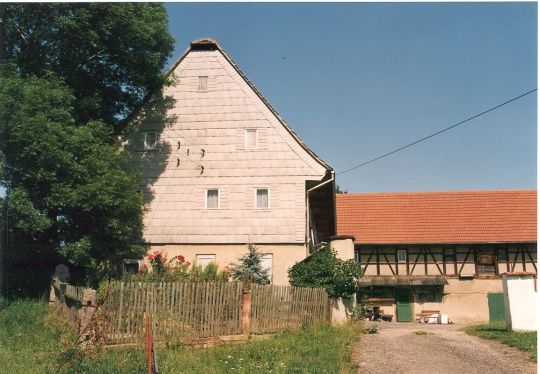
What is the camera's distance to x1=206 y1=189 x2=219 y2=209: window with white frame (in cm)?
2020

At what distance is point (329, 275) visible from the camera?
1808 centimetres

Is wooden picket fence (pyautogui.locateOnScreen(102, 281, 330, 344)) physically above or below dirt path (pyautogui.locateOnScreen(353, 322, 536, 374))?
above

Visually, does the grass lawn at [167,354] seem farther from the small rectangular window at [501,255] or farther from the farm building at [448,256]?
the small rectangular window at [501,255]

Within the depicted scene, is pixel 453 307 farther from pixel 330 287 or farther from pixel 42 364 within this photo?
pixel 42 364

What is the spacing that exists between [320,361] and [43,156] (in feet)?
32.5

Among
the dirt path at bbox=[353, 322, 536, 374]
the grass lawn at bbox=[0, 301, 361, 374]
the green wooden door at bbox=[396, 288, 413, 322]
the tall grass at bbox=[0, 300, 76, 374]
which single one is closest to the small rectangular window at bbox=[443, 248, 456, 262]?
the green wooden door at bbox=[396, 288, 413, 322]

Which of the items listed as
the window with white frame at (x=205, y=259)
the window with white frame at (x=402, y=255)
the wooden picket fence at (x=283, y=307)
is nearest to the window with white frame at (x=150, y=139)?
the window with white frame at (x=205, y=259)

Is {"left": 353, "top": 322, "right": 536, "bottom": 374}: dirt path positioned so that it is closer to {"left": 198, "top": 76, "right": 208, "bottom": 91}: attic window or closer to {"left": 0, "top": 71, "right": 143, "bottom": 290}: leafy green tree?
{"left": 0, "top": 71, "right": 143, "bottom": 290}: leafy green tree

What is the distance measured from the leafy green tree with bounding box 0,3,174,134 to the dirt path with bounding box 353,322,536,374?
12445 mm


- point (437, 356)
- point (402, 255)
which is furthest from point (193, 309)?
point (402, 255)

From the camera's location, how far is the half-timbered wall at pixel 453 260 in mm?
32250

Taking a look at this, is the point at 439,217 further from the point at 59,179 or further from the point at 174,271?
the point at 59,179

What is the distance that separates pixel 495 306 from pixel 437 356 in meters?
22.4

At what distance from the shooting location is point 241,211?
19953 millimetres
